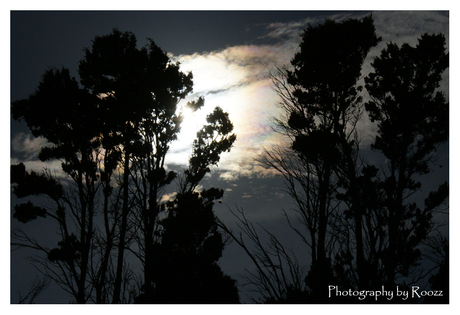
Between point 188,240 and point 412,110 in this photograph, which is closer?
point 412,110

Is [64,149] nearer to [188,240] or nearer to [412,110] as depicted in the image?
[188,240]

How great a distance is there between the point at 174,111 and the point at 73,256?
5.65 m

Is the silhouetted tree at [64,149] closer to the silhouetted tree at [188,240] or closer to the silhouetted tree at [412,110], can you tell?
the silhouetted tree at [188,240]

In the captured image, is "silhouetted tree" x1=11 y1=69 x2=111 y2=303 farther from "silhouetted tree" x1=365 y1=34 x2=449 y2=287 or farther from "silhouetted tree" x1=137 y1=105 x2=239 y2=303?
"silhouetted tree" x1=365 y1=34 x2=449 y2=287

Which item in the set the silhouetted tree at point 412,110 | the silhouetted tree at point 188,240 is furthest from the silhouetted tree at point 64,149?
the silhouetted tree at point 412,110

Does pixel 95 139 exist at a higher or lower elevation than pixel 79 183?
higher

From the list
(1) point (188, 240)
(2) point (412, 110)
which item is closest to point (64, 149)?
(1) point (188, 240)

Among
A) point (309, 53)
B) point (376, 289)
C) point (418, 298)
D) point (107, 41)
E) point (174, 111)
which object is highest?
point (107, 41)

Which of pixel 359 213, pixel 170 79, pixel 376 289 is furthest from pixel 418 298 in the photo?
pixel 170 79

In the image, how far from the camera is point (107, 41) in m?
8.51

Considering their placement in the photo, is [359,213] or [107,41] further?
[107,41]

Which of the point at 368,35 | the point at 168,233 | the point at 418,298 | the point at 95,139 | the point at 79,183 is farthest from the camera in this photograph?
the point at 168,233

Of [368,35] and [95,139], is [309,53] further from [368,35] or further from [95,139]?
[95,139]

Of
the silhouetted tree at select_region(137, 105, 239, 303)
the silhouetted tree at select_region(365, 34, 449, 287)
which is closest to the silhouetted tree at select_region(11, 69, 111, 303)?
the silhouetted tree at select_region(137, 105, 239, 303)
